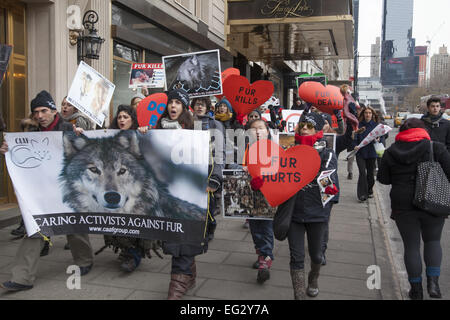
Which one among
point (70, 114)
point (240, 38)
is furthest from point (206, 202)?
point (240, 38)

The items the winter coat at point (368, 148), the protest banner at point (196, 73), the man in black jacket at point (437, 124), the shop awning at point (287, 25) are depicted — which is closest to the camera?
the man in black jacket at point (437, 124)

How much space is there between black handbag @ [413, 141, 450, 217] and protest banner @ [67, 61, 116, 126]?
3.16 metres

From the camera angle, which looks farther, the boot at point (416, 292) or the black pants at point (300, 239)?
the boot at point (416, 292)

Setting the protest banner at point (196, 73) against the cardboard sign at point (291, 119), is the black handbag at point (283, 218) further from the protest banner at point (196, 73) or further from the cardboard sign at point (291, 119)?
the cardboard sign at point (291, 119)

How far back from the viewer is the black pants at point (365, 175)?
29.7 feet

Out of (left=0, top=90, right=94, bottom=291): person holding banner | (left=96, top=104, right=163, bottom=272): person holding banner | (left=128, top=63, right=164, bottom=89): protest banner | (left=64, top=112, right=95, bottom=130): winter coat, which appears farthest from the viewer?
(left=128, top=63, right=164, bottom=89): protest banner

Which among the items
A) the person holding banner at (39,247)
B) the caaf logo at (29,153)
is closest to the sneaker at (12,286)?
the person holding banner at (39,247)

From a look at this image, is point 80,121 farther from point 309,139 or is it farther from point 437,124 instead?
point 437,124

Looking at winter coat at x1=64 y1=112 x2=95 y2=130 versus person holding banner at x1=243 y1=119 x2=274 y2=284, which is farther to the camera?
winter coat at x1=64 y1=112 x2=95 y2=130

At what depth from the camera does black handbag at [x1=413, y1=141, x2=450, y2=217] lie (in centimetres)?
407

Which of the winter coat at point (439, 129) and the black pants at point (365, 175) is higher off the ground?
the winter coat at point (439, 129)

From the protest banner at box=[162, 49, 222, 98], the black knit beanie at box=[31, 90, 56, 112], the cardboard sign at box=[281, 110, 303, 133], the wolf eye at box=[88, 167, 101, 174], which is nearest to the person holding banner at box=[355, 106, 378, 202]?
the cardboard sign at box=[281, 110, 303, 133]

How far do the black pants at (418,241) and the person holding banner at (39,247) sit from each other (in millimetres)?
3199

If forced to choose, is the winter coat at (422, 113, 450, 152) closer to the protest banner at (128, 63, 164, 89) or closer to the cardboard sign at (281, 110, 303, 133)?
the cardboard sign at (281, 110, 303, 133)
